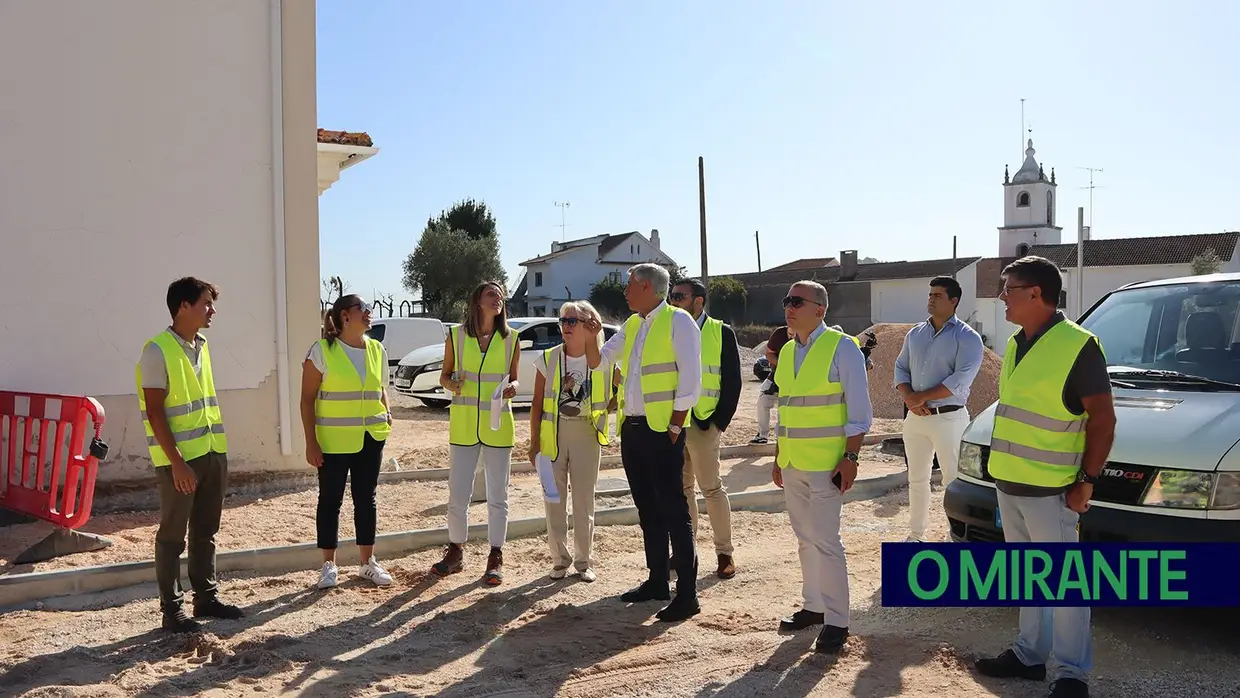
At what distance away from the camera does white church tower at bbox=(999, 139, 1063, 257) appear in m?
71.9

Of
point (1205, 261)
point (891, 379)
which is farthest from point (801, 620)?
point (1205, 261)

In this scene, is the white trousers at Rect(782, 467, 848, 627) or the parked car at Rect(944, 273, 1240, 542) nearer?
the parked car at Rect(944, 273, 1240, 542)

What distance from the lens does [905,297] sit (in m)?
55.4

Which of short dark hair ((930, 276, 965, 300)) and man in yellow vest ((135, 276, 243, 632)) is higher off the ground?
short dark hair ((930, 276, 965, 300))

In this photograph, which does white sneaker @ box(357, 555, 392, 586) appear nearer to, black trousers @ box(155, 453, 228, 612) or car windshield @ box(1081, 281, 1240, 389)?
black trousers @ box(155, 453, 228, 612)

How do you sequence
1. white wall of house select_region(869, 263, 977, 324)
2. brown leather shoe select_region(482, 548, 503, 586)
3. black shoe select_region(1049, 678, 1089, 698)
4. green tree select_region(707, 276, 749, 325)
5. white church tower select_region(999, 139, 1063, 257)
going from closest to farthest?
black shoe select_region(1049, 678, 1089, 698), brown leather shoe select_region(482, 548, 503, 586), green tree select_region(707, 276, 749, 325), white wall of house select_region(869, 263, 977, 324), white church tower select_region(999, 139, 1063, 257)

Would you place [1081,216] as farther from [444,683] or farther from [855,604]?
[444,683]

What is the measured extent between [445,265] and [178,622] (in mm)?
42411

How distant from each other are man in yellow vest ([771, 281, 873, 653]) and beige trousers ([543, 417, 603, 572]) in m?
1.71

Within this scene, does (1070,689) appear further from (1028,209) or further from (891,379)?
(1028,209)

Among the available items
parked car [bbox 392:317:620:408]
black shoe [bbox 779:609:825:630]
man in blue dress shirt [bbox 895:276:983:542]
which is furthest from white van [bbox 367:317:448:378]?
black shoe [bbox 779:609:825:630]

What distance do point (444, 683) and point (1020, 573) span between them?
284 cm

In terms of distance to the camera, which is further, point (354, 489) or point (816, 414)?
point (354, 489)

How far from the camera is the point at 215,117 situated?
903 centimetres
